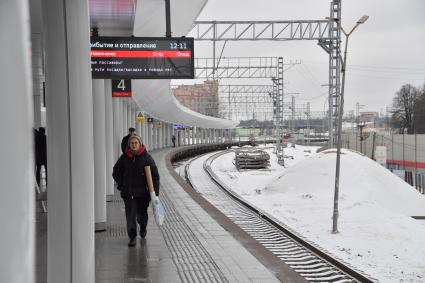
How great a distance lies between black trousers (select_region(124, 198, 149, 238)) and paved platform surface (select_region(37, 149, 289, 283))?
27 cm

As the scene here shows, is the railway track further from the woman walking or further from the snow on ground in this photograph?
the woman walking

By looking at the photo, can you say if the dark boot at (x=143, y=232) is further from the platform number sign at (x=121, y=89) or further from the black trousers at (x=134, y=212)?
the platform number sign at (x=121, y=89)

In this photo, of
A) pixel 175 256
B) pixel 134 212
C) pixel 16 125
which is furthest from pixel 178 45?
pixel 16 125

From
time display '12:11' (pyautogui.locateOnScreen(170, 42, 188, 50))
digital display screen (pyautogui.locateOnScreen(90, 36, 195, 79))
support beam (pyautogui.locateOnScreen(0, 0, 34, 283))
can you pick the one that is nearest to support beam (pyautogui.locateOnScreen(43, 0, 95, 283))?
support beam (pyautogui.locateOnScreen(0, 0, 34, 283))

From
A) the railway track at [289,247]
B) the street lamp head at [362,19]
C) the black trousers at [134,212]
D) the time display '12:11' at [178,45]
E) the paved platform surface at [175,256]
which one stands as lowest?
the railway track at [289,247]

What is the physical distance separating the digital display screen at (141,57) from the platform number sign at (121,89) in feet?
17.4

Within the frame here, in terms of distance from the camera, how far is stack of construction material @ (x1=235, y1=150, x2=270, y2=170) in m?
38.8

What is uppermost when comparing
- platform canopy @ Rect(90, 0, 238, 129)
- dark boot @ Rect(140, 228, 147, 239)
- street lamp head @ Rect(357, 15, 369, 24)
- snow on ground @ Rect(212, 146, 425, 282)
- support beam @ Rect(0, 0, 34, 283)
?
street lamp head @ Rect(357, 15, 369, 24)

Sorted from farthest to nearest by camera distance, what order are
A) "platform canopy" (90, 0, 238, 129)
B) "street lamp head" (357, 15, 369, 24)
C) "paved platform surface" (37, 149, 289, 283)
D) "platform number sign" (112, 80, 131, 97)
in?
1. "street lamp head" (357, 15, 369, 24)
2. "platform number sign" (112, 80, 131, 97)
3. "platform canopy" (90, 0, 238, 129)
4. "paved platform surface" (37, 149, 289, 283)

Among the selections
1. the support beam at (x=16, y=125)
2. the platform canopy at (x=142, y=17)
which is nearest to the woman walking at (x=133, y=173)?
the platform canopy at (x=142, y=17)

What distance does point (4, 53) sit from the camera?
67.8 inches

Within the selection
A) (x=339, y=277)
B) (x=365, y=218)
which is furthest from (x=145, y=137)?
(x=339, y=277)

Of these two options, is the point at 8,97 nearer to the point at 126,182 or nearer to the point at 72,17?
the point at 72,17

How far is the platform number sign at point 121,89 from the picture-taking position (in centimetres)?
1340
